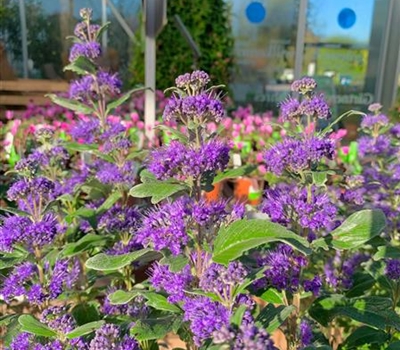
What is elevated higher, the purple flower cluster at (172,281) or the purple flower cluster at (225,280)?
the purple flower cluster at (225,280)

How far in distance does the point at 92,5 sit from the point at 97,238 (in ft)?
12.3

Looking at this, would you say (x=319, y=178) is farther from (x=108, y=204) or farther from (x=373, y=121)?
(x=373, y=121)

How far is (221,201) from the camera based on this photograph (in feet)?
3.52

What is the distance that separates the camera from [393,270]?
4.66 ft

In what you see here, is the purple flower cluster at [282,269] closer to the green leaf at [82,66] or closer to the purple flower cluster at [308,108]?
the purple flower cluster at [308,108]

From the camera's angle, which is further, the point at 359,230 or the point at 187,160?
the point at 359,230

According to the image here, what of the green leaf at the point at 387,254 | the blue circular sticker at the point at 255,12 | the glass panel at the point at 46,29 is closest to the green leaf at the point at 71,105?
the green leaf at the point at 387,254

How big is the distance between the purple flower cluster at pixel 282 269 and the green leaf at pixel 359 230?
4.5 inches

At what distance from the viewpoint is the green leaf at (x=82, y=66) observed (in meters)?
1.63

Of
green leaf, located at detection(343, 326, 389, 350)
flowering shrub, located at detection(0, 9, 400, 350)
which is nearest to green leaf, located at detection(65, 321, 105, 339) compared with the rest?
flowering shrub, located at detection(0, 9, 400, 350)

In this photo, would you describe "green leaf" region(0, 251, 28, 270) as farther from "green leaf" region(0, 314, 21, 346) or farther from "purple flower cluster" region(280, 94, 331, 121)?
"purple flower cluster" region(280, 94, 331, 121)

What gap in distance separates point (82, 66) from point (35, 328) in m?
0.99

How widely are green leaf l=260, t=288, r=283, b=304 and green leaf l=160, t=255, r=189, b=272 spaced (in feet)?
0.72

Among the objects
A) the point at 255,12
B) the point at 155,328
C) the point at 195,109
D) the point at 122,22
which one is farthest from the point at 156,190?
the point at 255,12
